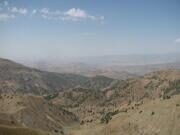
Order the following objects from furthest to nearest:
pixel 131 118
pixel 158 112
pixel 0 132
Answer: pixel 131 118 → pixel 158 112 → pixel 0 132

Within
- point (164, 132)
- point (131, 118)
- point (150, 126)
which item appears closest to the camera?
point (164, 132)

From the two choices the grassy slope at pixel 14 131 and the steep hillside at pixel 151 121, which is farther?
the steep hillside at pixel 151 121

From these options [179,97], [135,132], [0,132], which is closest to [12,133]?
[0,132]

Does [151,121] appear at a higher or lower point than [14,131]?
lower

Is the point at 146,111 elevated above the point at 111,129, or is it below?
above

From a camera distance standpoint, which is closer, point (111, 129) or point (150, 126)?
point (150, 126)

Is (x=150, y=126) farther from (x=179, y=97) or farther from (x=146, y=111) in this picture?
(x=179, y=97)

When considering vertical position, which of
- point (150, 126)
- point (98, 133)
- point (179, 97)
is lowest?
point (98, 133)

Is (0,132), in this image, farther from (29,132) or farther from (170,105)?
(170,105)

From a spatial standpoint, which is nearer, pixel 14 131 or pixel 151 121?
pixel 14 131

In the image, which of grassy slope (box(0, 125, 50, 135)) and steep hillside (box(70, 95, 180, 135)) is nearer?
grassy slope (box(0, 125, 50, 135))
